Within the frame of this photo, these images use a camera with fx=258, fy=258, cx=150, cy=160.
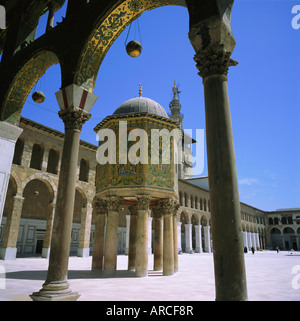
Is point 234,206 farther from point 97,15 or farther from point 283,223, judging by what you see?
point 283,223

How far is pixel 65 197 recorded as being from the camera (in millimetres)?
4766

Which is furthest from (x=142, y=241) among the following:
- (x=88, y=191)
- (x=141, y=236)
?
(x=88, y=191)

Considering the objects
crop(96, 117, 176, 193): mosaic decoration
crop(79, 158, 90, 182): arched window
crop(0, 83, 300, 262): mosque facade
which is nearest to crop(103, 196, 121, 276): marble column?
crop(0, 83, 300, 262): mosque facade

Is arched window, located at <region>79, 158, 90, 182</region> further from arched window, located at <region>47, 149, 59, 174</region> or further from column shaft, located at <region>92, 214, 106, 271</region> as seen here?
column shaft, located at <region>92, 214, 106, 271</region>

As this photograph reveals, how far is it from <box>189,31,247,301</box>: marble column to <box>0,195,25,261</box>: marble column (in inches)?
605

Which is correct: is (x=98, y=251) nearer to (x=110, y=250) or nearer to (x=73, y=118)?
(x=110, y=250)

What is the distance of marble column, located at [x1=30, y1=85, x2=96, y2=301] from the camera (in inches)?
169

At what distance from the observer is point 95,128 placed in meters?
10.6

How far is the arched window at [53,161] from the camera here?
1903cm

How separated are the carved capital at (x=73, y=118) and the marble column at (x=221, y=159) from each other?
2.69 meters

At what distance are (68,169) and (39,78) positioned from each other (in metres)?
3.88

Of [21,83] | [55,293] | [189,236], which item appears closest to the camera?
[55,293]

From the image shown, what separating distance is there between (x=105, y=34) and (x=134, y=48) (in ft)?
2.30
